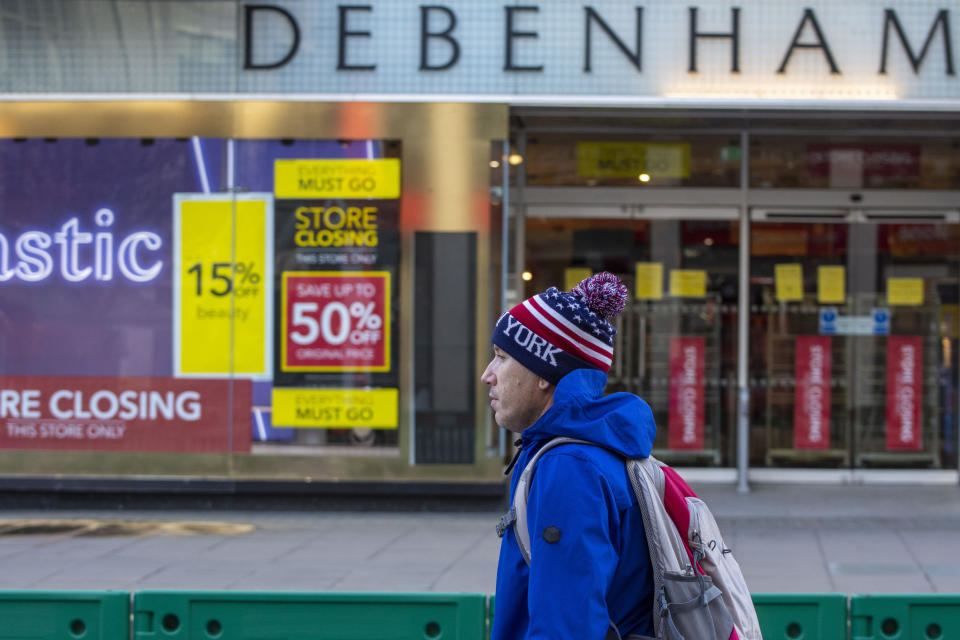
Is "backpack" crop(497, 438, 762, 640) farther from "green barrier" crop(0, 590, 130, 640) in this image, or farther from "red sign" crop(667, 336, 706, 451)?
"red sign" crop(667, 336, 706, 451)

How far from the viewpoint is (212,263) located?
10.5 metres

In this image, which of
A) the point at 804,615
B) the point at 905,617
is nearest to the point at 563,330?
the point at 804,615

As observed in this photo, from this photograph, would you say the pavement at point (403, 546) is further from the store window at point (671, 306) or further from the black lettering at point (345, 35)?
the black lettering at point (345, 35)

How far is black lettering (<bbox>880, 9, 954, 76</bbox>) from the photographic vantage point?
10.1m

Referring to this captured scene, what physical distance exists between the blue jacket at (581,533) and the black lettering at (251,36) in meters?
8.41

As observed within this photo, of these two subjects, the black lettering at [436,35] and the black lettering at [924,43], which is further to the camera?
the black lettering at [436,35]

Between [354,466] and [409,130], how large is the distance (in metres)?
3.00

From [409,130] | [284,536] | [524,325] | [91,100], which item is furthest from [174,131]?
[524,325]

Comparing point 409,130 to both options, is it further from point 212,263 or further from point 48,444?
point 48,444

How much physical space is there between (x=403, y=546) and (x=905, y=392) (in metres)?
5.91

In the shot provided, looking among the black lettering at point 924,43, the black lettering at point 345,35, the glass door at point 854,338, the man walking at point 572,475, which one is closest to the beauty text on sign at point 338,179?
the black lettering at point 345,35

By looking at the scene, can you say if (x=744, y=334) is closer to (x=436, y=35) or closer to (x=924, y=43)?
(x=924, y=43)

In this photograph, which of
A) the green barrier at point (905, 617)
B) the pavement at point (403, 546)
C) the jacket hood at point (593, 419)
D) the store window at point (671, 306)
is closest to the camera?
the jacket hood at point (593, 419)

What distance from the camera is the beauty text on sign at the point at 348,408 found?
10.4 meters
